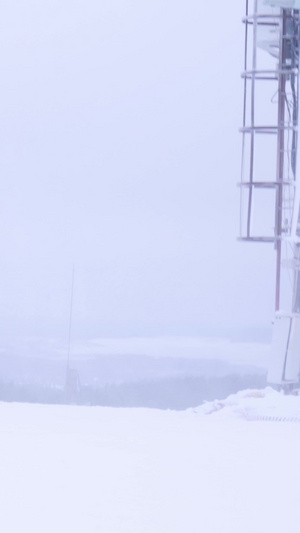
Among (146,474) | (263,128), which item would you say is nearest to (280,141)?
(263,128)

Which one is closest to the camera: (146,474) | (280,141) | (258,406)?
(146,474)

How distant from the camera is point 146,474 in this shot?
102 inches

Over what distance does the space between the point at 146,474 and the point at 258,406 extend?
146 cm

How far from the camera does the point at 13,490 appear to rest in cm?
242

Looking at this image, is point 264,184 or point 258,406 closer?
point 258,406

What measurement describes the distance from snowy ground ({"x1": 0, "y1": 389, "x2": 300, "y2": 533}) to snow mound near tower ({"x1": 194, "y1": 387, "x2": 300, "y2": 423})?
0.47 ft

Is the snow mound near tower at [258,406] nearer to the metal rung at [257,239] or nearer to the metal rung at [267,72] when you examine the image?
the metal rung at [257,239]

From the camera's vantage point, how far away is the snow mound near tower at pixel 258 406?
3.80m

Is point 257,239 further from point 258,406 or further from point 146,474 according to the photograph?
point 146,474

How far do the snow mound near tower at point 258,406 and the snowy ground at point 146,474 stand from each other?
14 centimetres

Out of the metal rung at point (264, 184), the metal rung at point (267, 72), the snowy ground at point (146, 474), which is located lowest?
the snowy ground at point (146, 474)

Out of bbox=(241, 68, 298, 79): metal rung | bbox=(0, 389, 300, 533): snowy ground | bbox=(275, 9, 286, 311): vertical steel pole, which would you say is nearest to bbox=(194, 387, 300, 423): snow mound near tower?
bbox=(0, 389, 300, 533): snowy ground

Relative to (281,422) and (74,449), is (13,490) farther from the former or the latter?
(281,422)

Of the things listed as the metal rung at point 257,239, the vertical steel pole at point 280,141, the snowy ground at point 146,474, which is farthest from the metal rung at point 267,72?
the snowy ground at point 146,474
